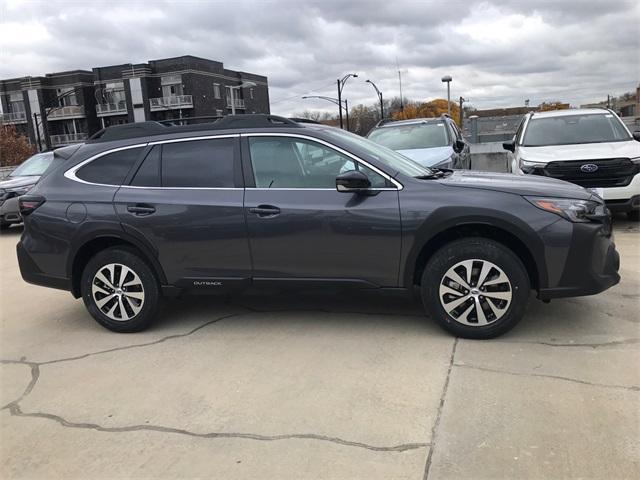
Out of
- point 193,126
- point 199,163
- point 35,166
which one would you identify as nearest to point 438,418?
point 199,163

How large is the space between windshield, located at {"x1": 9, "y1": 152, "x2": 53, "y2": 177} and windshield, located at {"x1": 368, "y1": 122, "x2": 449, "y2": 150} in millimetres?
7918

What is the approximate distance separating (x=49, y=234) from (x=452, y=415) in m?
3.74

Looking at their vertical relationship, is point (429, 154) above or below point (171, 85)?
below

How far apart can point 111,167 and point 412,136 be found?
604 cm

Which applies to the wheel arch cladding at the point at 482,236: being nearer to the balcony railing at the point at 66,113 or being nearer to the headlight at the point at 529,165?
the headlight at the point at 529,165

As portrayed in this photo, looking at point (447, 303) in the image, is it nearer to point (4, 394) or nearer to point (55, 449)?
point (55, 449)

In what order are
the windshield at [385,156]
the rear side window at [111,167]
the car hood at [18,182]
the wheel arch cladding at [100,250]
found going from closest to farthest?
the windshield at [385,156] → the wheel arch cladding at [100,250] → the rear side window at [111,167] → the car hood at [18,182]

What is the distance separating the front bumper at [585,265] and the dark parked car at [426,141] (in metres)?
4.24

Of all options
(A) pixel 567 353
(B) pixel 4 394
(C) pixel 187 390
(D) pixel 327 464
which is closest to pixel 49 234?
(B) pixel 4 394

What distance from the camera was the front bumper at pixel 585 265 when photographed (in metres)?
3.93

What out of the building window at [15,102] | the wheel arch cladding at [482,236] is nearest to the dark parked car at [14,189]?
the wheel arch cladding at [482,236]

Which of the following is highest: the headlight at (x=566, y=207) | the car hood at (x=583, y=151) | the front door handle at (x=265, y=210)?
the car hood at (x=583, y=151)

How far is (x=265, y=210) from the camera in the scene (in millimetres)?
4355

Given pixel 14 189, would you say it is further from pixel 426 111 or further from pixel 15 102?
pixel 15 102
